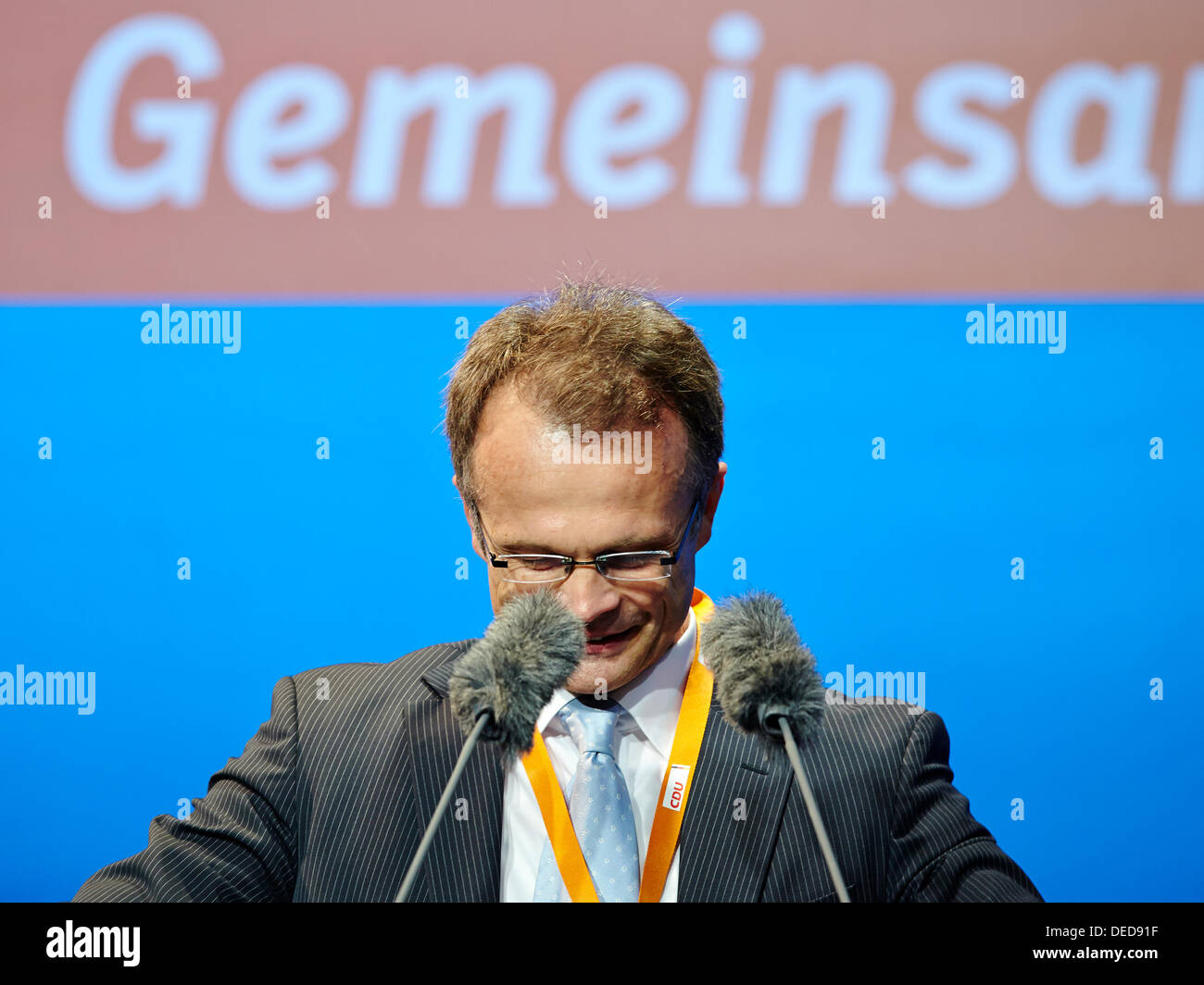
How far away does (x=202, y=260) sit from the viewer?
9.31 feet

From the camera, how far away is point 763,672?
1.29 m

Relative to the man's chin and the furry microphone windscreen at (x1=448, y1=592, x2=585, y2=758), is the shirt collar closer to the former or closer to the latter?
the man's chin

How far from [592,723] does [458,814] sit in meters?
0.24

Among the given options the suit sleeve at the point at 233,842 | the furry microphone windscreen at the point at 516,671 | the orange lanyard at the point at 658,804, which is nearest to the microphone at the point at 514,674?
the furry microphone windscreen at the point at 516,671

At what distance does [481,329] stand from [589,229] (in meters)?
0.91

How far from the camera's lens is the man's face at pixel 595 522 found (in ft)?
5.66

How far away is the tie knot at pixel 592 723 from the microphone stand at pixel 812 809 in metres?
0.47

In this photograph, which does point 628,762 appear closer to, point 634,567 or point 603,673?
point 603,673

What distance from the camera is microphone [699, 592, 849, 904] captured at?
4.24 feet

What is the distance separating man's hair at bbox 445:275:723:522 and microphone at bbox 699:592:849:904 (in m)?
0.53

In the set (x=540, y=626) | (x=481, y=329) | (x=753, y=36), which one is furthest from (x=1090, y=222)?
(x=540, y=626)

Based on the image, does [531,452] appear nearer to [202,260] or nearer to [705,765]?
[705,765]

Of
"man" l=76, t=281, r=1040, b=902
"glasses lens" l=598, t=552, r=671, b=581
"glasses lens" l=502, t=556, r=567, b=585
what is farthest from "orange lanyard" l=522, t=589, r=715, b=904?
"glasses lens" l=502, t=556, r=567, b=585
